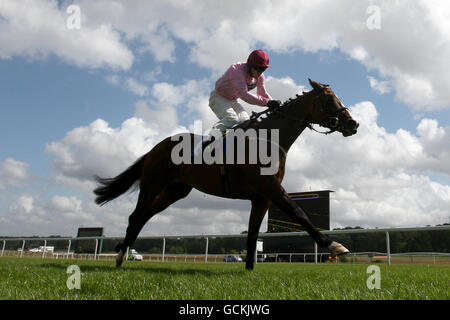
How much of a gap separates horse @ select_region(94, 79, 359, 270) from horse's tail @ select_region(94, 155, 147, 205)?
0.80 metres

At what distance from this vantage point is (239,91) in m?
5.16

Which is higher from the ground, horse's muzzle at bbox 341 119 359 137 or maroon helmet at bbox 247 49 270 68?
maroon helmet at bbox 247 49 270 68

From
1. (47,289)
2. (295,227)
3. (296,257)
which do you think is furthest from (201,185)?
(295,227)

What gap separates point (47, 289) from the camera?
9.14 feet

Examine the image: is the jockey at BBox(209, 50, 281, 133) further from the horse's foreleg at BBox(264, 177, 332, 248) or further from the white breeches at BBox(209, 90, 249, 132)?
the horse's foreleg at BBox(264, 177, 332, 248)

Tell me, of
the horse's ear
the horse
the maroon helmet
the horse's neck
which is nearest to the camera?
the horse

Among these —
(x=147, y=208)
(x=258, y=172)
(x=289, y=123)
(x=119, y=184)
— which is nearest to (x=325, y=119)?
(x=289, y=123)

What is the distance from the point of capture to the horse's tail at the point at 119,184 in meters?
6.70

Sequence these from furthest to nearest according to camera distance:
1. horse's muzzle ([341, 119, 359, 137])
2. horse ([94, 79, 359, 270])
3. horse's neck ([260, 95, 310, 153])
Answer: horse's neck ([260, 95, 310, 153]) < horse's muzzle ([341, 119, 359, 137]) < horse ([94, 79, 359, 270])

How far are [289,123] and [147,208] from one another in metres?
2.77

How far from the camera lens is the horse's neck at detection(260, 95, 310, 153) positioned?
4.80m

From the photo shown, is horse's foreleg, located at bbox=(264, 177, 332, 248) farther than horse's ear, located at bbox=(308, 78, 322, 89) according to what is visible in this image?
No

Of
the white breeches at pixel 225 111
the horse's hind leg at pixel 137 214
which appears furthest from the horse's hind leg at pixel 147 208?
the white breeches at pixel 225 111

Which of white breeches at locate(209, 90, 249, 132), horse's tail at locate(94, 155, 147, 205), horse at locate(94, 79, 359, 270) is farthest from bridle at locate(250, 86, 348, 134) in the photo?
horse's tail at locate(94, 155, 147, 205)
